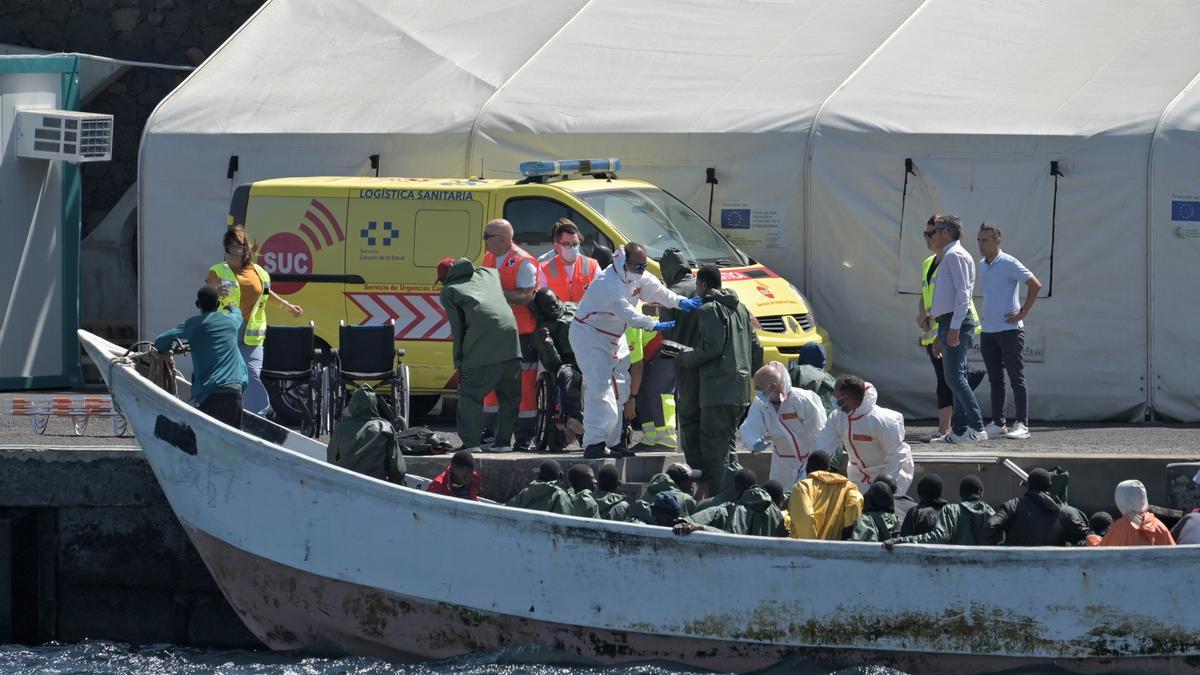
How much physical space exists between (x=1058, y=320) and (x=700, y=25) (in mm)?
4413

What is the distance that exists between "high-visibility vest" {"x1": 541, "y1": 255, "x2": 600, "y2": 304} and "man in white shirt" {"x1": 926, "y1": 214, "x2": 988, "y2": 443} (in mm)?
2529

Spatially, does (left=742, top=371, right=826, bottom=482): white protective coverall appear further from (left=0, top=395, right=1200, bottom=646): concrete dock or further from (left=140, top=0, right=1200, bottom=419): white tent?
(left=140, top=0, right=1200, bottom=419): white tent

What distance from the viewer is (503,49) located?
710 inches

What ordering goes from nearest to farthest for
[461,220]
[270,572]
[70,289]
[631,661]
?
1. [631,661]
2. [270,572]
3. [461,220]
4. [70,289]

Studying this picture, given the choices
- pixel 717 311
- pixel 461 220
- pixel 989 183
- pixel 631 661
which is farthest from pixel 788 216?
pixel 631 661

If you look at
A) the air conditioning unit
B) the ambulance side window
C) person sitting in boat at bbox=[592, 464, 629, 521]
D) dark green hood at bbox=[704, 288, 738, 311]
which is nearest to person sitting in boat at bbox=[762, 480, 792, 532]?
person sitting in boat at bbox=[592, 464, 629, 521]

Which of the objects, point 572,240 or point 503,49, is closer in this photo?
Result: point 572,240

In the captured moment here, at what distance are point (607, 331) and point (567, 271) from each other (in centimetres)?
153

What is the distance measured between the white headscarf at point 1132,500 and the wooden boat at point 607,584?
1.62ft

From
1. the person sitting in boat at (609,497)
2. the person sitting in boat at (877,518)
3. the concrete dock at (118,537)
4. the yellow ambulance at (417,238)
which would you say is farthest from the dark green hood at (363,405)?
the yellow ambulance at (417,238)

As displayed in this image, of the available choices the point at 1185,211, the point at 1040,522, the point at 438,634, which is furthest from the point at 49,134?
the point at 1040,522

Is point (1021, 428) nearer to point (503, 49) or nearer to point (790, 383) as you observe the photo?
point (790, 383)

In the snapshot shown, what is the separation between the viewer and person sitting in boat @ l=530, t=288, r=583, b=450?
13492 mm

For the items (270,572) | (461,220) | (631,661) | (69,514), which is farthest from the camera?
(461,220)
